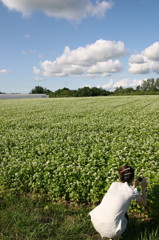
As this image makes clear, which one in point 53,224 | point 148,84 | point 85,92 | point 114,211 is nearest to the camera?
point 114,211

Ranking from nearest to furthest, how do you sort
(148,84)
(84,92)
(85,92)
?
(84,92) → (85,92) → (148,84)

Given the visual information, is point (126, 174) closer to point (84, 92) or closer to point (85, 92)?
point (84, 92)

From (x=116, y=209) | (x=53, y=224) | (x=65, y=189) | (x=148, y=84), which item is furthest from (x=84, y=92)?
(x=116, y=209)

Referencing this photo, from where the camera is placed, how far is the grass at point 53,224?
439cm

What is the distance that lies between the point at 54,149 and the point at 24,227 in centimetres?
425

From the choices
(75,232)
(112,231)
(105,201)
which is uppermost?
(105,201)

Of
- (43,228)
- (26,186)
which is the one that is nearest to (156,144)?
(26,186)

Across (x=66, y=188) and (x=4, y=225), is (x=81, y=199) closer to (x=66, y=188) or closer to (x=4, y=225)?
(x=66, y=188)

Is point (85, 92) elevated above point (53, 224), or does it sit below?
above

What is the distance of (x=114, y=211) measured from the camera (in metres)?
3.78

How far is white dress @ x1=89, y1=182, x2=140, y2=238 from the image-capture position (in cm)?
377

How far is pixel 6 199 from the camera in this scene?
5.82m

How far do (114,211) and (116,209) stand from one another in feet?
0.16

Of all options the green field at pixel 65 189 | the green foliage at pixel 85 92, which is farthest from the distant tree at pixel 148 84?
the green field at pixel 65 189
